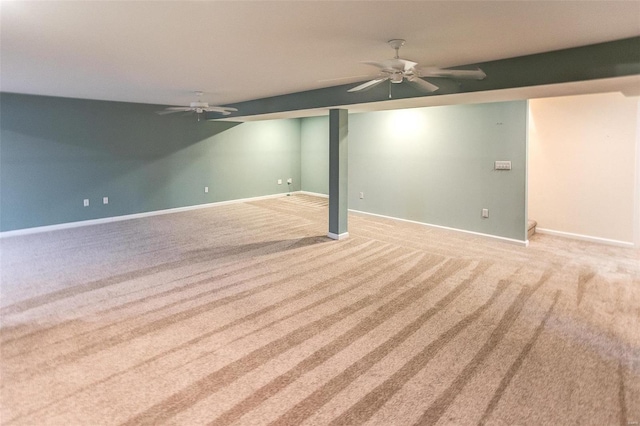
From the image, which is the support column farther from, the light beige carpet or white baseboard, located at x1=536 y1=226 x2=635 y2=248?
white baseboard, located at x1=536 y1=226 x2=635 y2=248

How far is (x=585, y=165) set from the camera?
5.94 meters

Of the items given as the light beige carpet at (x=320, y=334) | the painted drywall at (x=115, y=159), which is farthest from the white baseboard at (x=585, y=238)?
the painted drywall at (x=115, y=159)

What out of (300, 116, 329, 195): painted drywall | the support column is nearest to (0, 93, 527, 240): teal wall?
the support column

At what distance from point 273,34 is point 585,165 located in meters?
5.52

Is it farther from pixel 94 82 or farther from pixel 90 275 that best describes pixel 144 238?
pixel 94 82

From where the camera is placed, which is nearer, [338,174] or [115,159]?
[338,174]

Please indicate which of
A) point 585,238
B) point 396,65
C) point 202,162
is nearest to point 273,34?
point 396,65

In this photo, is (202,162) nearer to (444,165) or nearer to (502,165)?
(444,165)

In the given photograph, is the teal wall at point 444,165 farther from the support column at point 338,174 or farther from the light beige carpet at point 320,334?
the support column at point 338,174

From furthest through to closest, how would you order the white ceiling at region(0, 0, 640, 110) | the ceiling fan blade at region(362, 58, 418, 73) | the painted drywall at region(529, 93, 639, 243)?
1. the painted drywall at region(529, 93, 639, 243)
2. the ceiling fan blade at region(362, 58, 418, 73)
3. the white ceiling at region(0, 0, 640, 110)

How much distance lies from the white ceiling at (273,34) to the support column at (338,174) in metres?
1.26

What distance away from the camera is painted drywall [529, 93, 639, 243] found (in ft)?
18.3

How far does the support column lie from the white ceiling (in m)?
1.26

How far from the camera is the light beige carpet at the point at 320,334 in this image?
2.31m
